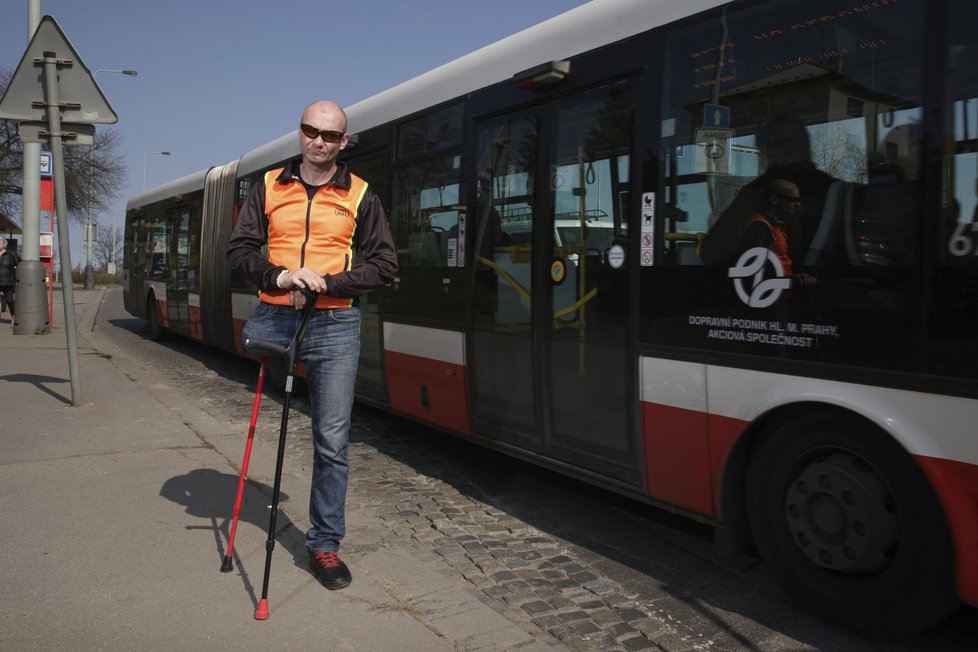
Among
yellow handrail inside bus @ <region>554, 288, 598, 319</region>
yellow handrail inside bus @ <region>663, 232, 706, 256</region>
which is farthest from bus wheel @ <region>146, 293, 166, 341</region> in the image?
yellow handrail inside bus @ <region>663, 232, 706, 256</region>

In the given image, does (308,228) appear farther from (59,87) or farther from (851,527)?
(59,87)

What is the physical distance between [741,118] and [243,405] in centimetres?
642

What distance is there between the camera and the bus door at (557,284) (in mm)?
4398

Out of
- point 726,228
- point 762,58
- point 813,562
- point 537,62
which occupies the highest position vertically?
point 537,62

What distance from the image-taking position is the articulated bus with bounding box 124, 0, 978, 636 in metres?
3.02

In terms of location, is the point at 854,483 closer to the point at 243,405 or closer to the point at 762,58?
the point at 762,58

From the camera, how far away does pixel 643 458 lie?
4.21 m

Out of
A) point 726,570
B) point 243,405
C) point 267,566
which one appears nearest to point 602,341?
point 726,570

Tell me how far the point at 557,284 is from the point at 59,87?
17.8 ft

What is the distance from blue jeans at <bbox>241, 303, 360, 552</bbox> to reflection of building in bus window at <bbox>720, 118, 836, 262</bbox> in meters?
1.85

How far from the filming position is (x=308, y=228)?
3652mm

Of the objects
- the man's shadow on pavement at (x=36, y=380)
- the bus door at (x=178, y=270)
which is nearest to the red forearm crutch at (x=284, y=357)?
the man's shadow on pavement at (x=36, y=380)

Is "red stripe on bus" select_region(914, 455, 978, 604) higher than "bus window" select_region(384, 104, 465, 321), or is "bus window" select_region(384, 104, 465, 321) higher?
"bus window" select_region(384, 104, 465, 321)

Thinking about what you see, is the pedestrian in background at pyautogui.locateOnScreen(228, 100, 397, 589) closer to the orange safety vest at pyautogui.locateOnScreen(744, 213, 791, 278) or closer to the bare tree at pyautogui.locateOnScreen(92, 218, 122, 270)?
the orange safety vest at pyautogui.locateOnScreen(744, 213, 791, 278)
